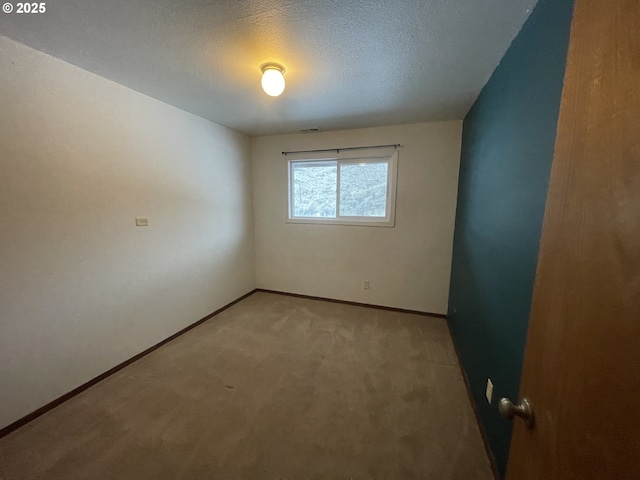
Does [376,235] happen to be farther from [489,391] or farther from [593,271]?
[593,271]

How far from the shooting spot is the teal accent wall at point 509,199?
3.16 feet

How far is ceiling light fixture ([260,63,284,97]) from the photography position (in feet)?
5.22

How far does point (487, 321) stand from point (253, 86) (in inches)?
93.0

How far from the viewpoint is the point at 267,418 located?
157cm

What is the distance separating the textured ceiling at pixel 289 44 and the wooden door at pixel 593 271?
907 mm

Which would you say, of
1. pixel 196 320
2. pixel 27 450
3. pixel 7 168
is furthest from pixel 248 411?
pixel 7 168

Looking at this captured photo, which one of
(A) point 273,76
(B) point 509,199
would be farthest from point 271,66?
(B) point 509,199

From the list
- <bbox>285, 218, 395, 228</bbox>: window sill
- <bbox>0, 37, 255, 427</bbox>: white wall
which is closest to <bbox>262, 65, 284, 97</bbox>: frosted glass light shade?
<bbox>0, 37, 255, 427</bbox>: white wall

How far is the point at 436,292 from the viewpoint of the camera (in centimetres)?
296

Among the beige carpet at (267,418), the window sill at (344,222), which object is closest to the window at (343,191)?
the window sill at (344,222)

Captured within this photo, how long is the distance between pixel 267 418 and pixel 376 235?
7.33 ft

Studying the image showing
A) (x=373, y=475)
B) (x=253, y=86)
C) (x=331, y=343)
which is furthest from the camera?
(x=331, y=343)

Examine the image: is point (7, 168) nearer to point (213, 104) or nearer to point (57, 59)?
point (57, 59)

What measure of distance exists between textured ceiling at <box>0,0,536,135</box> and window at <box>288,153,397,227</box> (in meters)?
0.98
